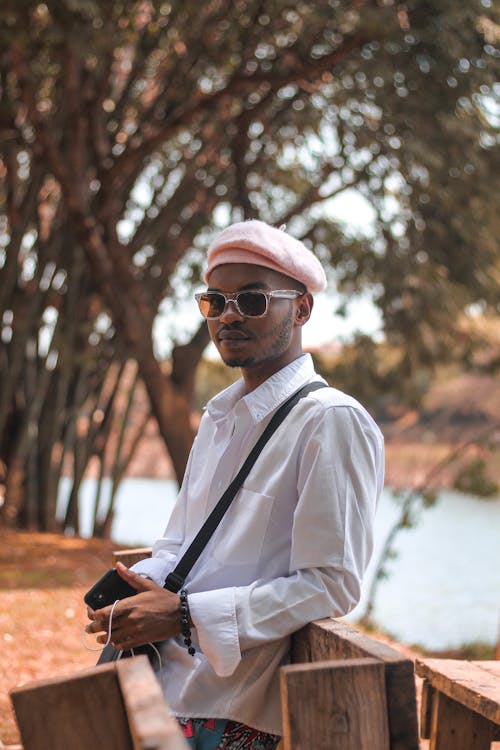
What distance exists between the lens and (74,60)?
6523mm

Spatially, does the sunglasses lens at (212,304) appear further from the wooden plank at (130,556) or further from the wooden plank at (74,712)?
the wooden plank at (74,712)

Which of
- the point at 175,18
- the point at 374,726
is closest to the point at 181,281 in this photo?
the point at 175,18

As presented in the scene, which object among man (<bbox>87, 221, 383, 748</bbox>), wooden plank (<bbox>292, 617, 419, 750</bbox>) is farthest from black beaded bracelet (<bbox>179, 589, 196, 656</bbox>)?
wooden plank (<bbox>292, 617, 419, 750</bbox>)

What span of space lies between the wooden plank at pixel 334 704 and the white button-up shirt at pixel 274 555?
318 millimetres

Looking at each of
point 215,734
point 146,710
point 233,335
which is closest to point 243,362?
point 233,335

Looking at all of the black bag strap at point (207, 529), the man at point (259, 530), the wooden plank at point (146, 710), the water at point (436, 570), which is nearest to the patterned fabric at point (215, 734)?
the man at point (259, 530)

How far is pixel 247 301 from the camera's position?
1.96 meters

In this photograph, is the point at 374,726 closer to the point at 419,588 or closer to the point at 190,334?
the point at 190,334

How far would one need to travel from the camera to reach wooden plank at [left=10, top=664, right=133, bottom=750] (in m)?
1.37

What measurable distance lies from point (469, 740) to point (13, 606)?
3.75 meters

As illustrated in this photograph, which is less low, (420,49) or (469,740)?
(420,49)

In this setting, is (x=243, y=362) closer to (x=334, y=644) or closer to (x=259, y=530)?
(x=259, y=530)

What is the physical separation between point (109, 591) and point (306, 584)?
15.9 inches

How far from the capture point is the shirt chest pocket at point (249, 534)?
5.81 feet
